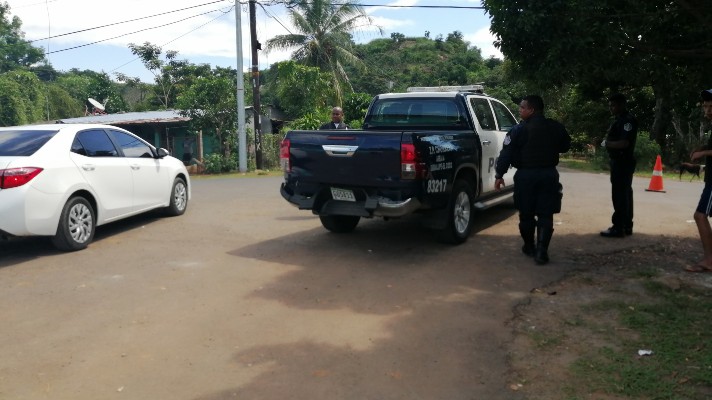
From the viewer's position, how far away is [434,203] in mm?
6699

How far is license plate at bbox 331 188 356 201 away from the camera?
6789 mm

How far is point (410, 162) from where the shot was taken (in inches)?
249

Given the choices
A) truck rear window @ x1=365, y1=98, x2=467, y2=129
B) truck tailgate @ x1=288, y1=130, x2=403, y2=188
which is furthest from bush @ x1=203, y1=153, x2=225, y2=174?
truck tailgate @ x1=288, y1=130, x2=403, y2=188

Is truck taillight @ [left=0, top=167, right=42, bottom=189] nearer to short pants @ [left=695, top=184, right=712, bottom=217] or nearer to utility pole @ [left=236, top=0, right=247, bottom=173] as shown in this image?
short pants @ [left=695, top=184, right=712, bottom=217]

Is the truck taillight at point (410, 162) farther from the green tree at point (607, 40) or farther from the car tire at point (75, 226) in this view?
the car tire at point (75, 226)

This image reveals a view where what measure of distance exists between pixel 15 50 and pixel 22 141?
64643 millimetres

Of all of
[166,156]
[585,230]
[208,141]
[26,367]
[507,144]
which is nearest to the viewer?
[26,367]

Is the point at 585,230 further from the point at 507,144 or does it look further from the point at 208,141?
the point at 208,141

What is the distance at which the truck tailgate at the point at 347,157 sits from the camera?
21.0 ft

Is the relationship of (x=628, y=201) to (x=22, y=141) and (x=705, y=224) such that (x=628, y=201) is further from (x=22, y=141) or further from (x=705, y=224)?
(x=22, y=141)

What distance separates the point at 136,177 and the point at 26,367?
15.3 ft

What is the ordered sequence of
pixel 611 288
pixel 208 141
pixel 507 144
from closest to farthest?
pixel 611 288, pixel 507 144, pixel 208 141

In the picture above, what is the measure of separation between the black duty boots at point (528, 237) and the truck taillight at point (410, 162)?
142 cm

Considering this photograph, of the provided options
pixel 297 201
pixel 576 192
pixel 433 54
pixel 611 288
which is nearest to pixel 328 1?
pixel 576 192
